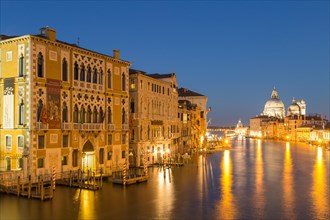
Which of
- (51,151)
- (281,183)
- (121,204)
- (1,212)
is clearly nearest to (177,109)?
(281,183)

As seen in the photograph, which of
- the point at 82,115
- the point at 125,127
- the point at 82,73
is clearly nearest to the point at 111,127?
the point at 125,127

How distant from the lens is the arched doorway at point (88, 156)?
33.1 meters

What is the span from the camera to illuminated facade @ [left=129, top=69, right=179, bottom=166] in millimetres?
41406

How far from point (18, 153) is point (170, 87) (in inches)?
997

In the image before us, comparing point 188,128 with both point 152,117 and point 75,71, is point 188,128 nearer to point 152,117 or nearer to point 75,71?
point 152,117

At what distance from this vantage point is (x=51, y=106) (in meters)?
29.5

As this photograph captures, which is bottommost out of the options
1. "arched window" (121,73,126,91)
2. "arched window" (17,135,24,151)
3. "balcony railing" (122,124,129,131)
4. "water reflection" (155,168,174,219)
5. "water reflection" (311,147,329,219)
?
"water reflection" (311,147,329,219)

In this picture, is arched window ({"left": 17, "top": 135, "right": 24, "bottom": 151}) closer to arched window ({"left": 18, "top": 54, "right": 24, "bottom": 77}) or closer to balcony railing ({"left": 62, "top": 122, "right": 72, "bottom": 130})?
balcony railing ({"left": 62, "top": 122, "right": 72, "bottom": 130})

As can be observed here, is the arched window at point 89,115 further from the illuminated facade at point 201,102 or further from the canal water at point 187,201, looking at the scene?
the illuminated facade at point 201,102

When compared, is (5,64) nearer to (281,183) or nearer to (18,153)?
(18,153)

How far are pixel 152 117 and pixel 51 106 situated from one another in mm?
16919

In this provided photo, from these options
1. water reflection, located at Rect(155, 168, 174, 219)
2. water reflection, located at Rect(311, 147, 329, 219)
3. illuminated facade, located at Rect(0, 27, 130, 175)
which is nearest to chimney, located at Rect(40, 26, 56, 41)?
illuminated facade, located at Rect(0, 27, 130, 175)

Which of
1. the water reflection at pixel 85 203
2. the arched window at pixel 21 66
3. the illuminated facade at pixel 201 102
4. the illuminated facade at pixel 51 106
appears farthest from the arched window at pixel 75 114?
the illuminated facade at pixel 201 102

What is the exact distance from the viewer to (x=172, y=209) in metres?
22.5
